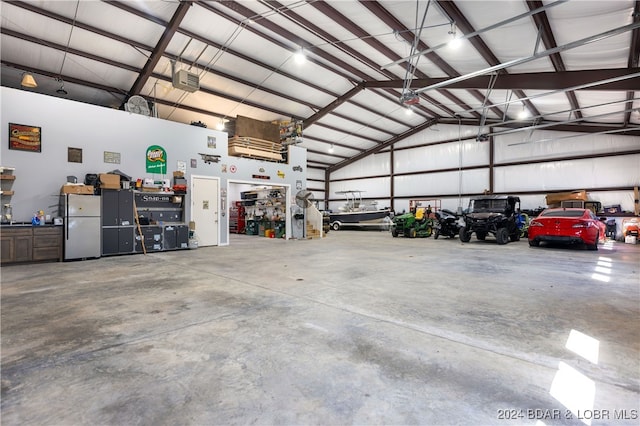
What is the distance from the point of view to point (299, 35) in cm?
816

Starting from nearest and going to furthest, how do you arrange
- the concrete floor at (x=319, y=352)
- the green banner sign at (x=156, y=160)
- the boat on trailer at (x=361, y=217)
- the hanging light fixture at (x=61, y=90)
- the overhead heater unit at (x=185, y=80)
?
the concrete floor at (x=319, y=352), the overhead heater unit at (x=185, y=80), the green banner sign at (x=156, y=160), the hanging light fixture at (x=61, y=90), the boat on trailer at (x=361, y=217)

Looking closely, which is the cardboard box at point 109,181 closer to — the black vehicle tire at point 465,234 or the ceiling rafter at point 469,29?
the ceiling rafter at point 469,29

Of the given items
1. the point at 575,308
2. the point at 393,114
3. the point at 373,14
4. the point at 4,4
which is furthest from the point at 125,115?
the point at 393,114

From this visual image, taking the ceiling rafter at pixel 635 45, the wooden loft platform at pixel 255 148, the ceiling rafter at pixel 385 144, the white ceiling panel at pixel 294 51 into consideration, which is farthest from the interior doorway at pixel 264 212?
the ceiling rafter at pixel 635 45

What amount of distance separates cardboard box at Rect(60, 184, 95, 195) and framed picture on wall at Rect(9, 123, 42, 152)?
1.02 m

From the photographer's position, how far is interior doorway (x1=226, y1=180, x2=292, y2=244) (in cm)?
1158

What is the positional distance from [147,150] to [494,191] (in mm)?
14928

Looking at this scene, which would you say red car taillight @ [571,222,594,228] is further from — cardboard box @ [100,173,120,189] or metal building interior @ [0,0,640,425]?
cardboard box @ [100,173,120,189]

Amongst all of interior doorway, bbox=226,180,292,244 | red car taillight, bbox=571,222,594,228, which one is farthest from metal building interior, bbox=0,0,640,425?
interior doorway, bbox=226,180,292,244

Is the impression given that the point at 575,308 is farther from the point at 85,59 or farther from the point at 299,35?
the point at 85,59

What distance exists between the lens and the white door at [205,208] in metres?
8.70

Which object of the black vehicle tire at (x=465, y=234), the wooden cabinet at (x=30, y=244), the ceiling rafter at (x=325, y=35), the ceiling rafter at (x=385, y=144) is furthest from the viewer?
the ceiling rafter at (x=385, y=144)

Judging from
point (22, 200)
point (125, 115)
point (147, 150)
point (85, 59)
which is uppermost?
point (85, 59)

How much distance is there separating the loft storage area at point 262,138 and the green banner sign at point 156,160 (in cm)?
232
